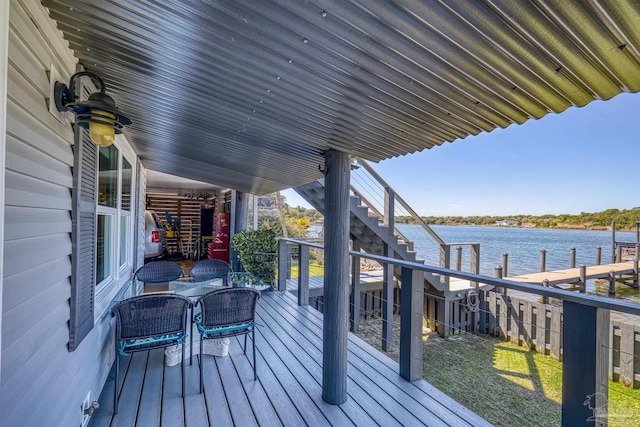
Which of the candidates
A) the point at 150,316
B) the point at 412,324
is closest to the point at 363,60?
the point at 412,324

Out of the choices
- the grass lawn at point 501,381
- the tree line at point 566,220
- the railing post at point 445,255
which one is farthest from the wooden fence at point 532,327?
the tree line at point 566,220

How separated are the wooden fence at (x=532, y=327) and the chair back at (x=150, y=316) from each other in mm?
2994

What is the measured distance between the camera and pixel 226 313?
2596mm

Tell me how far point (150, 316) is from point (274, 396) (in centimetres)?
113

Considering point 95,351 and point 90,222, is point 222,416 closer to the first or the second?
point 95,351

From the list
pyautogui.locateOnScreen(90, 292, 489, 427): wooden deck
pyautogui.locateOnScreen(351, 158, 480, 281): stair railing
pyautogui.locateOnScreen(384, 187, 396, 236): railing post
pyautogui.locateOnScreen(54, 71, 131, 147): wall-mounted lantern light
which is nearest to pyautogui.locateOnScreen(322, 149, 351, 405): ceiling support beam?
pyautogui.locateOnScreen(90, 292, 489, 427): wooden deck

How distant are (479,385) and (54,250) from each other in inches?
199

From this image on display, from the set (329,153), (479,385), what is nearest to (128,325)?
(329,153)

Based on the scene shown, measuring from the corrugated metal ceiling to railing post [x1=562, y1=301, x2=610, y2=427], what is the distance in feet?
3.26

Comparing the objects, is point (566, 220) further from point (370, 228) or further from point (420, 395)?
point (420, 395)

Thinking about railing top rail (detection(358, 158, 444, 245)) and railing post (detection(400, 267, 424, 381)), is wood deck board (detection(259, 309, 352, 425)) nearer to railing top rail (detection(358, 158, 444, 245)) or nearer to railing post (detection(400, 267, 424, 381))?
railing post (detection(400, 267, 424, 381))

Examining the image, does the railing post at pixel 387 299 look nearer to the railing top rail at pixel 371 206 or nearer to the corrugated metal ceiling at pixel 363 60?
the railing top rail at pixel 371 206

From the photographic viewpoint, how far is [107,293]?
2.66 metres

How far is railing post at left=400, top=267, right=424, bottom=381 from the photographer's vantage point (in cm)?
246
